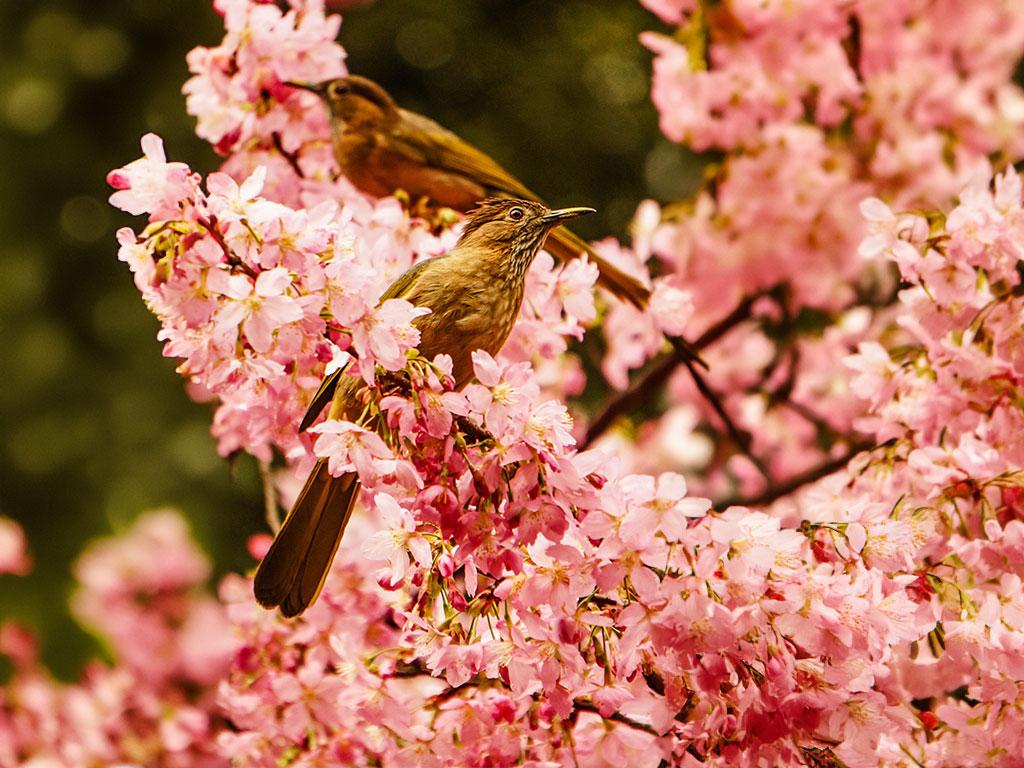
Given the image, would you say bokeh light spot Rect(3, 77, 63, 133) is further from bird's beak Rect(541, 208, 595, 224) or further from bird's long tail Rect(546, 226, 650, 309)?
bird's beak Rect(541, 208, 595, 224)

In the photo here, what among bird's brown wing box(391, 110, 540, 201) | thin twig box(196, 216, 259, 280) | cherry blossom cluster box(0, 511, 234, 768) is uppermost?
bird's brown wing box(391, 110, 540, 201)

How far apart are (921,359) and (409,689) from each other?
3.47 feet

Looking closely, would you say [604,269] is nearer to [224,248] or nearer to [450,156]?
[450,156]

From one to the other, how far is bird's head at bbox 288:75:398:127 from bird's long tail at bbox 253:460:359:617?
32.6 inches

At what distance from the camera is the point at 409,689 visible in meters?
2.20

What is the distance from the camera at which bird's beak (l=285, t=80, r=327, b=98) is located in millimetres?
1975

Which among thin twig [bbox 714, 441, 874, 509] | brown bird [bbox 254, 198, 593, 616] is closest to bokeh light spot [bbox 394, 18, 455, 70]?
thin twig [bbox 714, 441, 874, 509]

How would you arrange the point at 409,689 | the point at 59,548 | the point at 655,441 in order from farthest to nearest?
the point at 59,548, the point at 655,441, the point at 409,689

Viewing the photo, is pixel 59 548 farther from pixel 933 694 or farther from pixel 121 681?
pixel 933 694

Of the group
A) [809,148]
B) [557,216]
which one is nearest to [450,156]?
[557,216]

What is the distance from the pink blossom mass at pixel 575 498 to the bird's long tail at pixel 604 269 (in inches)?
2.1

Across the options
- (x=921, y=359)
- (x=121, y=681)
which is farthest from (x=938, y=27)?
(x=121, y=681)

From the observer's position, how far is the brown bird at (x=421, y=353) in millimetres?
1513

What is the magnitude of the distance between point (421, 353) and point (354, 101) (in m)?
0.81
